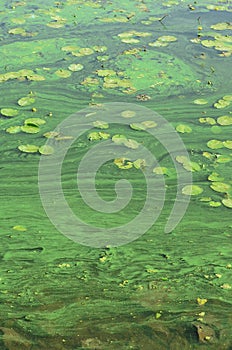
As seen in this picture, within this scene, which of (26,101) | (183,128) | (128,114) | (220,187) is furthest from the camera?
(26,101)

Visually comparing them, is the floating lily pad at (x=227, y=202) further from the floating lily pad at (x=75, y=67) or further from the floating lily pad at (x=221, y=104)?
the floating lily pad at (x=75, y=67)

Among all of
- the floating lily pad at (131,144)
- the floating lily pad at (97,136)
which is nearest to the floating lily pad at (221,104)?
the floating lily pad at (131,144)

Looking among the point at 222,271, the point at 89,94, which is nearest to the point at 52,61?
the point at 89,94

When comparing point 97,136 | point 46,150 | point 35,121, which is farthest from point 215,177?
point 35,121

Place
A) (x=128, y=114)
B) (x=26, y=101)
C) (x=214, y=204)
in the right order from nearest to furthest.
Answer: (x=214, y=204) < (x=128, y=114) < (x=26, y=101)

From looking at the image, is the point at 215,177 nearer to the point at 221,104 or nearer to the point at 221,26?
the point at 221,104

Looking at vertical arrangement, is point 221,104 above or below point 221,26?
below

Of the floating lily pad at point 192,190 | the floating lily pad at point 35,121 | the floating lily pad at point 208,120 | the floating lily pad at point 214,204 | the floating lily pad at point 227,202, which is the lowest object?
the floating lily pad at point 214,204

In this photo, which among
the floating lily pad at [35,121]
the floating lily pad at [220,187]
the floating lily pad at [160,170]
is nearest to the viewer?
the floating lily pad at [220,187]
